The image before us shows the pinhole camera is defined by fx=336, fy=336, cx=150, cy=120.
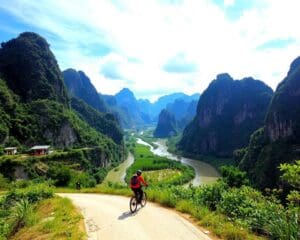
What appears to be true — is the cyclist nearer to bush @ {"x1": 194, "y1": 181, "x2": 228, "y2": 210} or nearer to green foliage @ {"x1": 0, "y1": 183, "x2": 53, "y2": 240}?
bush @ {"x1": 194, "y1": 181, "x2": 228, "y2": 210}

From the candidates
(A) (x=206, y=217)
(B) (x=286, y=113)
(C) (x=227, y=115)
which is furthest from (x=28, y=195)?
(C) (x=227, y=115)

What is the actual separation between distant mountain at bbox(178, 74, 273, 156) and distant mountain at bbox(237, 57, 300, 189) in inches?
1809

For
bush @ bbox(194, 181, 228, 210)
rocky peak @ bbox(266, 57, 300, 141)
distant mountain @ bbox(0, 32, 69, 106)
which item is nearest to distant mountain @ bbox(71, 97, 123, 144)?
distant mountain @ bbox(0, 32, 69, 106)

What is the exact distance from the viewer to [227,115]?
518 feet

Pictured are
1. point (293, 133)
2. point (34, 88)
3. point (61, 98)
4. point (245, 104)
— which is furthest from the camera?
point (245, 104)

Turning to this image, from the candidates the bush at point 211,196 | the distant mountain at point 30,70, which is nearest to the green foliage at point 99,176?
the distant mountain at point 30,70

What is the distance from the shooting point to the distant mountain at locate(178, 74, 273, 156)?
5527 inches

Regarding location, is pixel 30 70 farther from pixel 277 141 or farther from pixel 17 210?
pixel 17 210

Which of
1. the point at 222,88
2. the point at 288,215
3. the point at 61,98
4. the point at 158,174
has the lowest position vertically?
the point at 158,174

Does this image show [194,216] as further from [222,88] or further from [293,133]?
[222,88]

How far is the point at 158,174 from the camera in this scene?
258 feet

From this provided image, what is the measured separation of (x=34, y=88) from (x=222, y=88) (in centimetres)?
9983

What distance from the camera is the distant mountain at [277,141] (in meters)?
65.4

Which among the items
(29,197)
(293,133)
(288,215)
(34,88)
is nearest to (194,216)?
(288,215)
